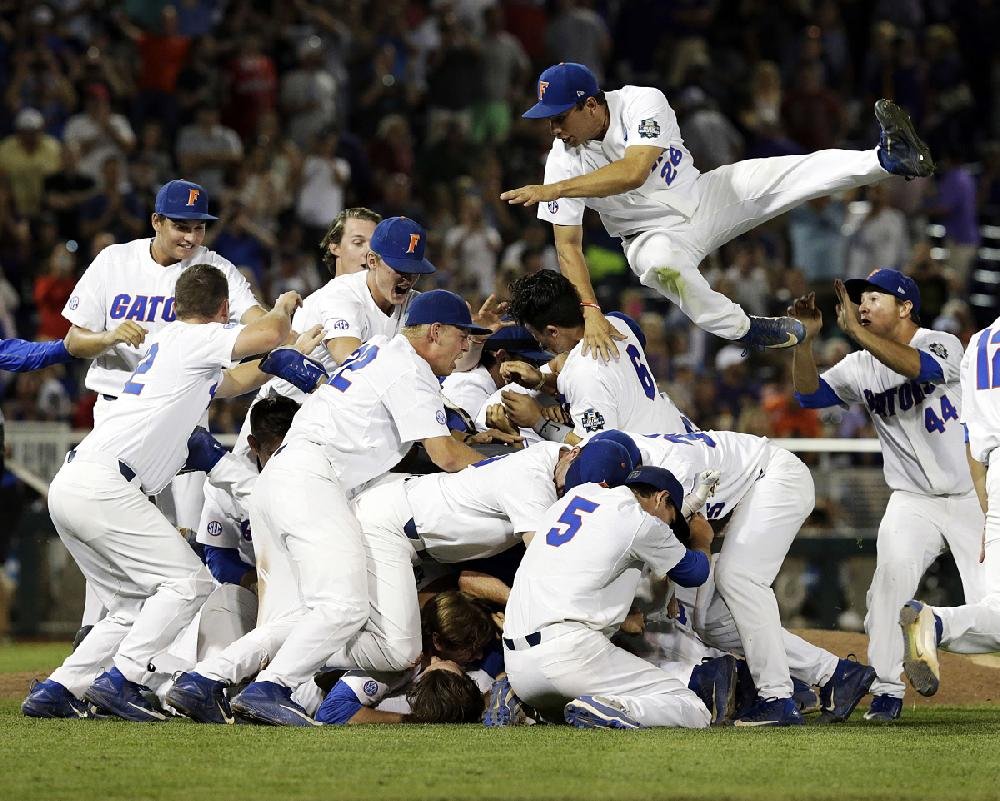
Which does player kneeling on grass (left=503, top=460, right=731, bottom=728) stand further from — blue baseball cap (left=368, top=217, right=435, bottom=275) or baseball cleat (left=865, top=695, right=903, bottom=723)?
blue baseball cap (left=368, top=217, right=435, bottom=275)

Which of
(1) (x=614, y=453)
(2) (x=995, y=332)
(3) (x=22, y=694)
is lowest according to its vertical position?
(3) (x=22, y=694)

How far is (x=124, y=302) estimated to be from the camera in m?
9.66

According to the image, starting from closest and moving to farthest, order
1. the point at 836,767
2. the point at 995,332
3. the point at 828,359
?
the point at 836,767, the point at 995,332, the point at 828,359

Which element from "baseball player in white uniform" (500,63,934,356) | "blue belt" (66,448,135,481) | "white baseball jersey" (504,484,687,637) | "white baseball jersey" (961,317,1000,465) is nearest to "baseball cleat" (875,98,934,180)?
"baseball player in white uniform" (500,63,934,356)

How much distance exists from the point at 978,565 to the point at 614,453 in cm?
260

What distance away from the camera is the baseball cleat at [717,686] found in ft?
26.8

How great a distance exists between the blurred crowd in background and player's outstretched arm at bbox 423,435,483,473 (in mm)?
5873

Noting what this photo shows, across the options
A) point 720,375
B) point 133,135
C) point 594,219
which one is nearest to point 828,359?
point 720,375

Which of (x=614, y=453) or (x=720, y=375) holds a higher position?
(x=614, y=453)

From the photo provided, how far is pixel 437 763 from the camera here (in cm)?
634

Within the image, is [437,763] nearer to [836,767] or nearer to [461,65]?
[836,767]

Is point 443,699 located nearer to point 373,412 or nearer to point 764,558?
point 373,412

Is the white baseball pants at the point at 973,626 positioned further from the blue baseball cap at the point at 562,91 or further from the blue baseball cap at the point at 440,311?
the blue baseball cap at the point at 562,91

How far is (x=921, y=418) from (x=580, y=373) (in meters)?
2.12
